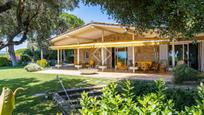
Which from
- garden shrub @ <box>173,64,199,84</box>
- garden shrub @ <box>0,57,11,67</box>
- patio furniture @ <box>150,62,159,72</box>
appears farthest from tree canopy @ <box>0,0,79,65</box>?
garden shrub @ <box>0,57,11,67</box>

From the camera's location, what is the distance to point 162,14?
13.0 m

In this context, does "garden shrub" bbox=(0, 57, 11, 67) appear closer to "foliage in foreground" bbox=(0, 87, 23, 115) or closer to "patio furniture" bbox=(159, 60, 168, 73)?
"patio furniture" bbox=(159, 60, 168, 73)

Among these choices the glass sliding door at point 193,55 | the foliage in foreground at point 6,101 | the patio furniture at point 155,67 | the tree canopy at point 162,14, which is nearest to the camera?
the foliage in foreground at point 6,101

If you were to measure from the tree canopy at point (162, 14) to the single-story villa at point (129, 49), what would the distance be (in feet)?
27.8

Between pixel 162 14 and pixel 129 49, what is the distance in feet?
71.0

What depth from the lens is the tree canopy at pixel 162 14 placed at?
1125 cm

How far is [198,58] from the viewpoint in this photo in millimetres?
28188

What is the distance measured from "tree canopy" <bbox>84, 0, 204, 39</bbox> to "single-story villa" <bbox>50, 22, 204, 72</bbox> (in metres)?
8.49

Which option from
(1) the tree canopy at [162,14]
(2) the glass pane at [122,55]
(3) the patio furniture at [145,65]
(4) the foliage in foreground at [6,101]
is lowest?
(3) the patio furniture at [145,65]

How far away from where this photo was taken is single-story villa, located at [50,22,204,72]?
28.3m

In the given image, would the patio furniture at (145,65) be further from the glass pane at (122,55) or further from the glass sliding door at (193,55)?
the glass pane at (122,55)

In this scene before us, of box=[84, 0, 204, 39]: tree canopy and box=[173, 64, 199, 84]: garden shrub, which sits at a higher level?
box=[84, 0, 204, 39]: tree canopy

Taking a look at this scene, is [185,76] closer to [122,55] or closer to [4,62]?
[122,55]

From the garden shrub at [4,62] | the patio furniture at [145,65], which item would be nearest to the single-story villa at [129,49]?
the patio furniture at [145,65]
